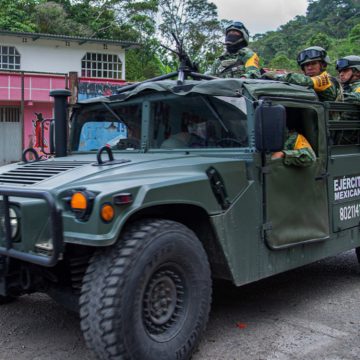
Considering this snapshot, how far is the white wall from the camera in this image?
25578 mm

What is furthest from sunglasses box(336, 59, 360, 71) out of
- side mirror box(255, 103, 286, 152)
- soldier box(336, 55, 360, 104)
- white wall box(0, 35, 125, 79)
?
white wall box(0, 35, 125, 79)

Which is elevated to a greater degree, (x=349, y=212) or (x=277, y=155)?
(x=277, y=155)

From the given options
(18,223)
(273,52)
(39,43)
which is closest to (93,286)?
(18,223)

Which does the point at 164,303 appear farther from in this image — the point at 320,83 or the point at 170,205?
the point at 320,83

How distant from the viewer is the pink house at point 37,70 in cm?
2166

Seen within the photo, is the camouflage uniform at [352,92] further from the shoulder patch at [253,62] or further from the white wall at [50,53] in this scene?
the white wall at [50,53]

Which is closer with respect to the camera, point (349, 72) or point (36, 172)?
point (36, 172)

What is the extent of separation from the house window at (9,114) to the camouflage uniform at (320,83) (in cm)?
1983

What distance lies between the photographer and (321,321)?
427 cm

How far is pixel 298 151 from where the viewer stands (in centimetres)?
418

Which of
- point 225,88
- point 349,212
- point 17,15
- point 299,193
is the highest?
point 17,15

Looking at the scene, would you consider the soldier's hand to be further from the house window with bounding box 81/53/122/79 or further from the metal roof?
the house window with bounding box 81/53/122/79

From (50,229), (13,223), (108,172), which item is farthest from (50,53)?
(50,229)

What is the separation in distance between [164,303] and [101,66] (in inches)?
1016
